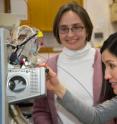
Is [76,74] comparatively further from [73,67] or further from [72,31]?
[72,31]

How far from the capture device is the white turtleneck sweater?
126 centimetres

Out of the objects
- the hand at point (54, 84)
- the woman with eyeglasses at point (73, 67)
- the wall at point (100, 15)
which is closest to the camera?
the hand at point (54, 84)

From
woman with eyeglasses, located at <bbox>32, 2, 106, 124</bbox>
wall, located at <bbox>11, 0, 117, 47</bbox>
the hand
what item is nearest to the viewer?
the hand

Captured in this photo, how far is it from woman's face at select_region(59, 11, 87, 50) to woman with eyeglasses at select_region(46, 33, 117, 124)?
258 millimetres

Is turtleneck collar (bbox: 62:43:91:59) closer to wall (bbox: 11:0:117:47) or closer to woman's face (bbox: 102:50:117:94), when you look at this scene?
woman's face (bbox: 102:50:117:94)

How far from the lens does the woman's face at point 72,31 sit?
133 cm

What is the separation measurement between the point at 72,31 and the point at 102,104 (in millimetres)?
Result: 378

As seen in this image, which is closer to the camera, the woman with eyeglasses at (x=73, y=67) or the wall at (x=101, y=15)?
the woman with eyeglasses at (x=73, y=67)

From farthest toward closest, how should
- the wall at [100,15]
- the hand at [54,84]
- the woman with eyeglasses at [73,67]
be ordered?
the wall at [100,15] → the woman with eyeglasses at [73,67] → the hand at [54,84]

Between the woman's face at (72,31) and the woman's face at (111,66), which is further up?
the woman's face at (72,31)

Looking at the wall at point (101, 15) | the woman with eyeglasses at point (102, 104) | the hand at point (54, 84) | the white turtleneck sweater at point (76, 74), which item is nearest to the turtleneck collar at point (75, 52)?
the white turtleneck sweater at point (76, 74)

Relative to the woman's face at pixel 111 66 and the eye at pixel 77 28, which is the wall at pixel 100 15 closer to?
the eye at pixel 77 28

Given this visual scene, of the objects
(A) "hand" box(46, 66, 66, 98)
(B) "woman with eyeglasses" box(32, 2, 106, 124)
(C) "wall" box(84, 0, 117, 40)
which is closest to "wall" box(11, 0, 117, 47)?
(C) "wall" box(84, 0, 117, 40)

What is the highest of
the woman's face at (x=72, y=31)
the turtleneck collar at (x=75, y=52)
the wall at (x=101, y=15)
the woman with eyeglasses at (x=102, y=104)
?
the wall at (x=101, y=15)
